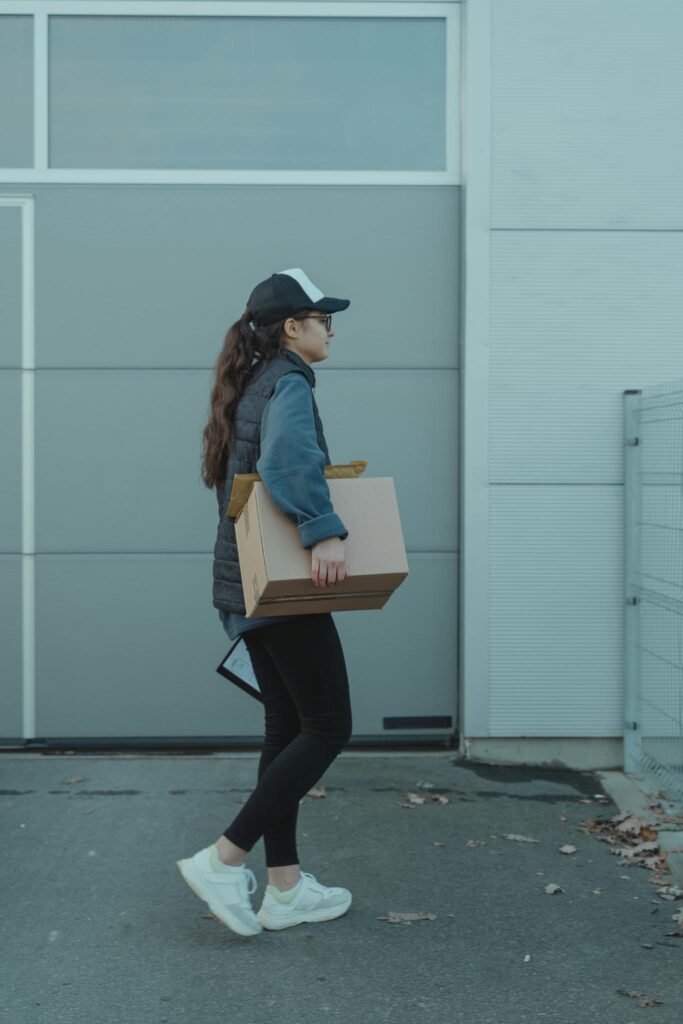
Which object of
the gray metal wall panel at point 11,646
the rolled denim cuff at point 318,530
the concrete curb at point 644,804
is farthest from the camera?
the gray metal wall panel at point 11,646

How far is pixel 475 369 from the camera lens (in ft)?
17.3

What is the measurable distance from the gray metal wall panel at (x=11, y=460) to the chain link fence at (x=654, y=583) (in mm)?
2613

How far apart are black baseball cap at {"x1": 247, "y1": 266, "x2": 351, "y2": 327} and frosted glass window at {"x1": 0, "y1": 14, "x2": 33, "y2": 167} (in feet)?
7.69

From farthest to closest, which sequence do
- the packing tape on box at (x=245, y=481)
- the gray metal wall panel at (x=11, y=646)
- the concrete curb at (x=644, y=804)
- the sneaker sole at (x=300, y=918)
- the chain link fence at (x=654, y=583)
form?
the gray metal wall panel at (x=11, y=646) → the chain link fence at (x=654, y=583) → the concrete curb at (x=644, y=804) → the sneaker sole at (x=300, y=918) → the packing tape on box at (x=245, y=481)

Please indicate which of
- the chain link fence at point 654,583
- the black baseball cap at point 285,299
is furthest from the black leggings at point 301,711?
the chain link fence at point 654,583

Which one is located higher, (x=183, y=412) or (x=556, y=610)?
(x=183, y=412)

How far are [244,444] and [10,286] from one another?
232cm

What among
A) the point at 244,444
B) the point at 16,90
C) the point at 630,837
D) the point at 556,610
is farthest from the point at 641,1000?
the point at 16,90

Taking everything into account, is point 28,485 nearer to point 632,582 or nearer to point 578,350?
point 578,350

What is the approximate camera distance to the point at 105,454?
5.43 meters

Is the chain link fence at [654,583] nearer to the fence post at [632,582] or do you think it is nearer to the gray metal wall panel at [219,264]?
the fence post at [632,582]

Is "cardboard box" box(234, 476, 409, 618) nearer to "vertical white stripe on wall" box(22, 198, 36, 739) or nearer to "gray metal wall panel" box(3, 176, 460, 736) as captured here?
"gray metal wall panel" box(3, 176, 460, 736)

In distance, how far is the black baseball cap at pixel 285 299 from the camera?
11.5 ft

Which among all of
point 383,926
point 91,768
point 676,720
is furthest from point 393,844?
point 91,768
